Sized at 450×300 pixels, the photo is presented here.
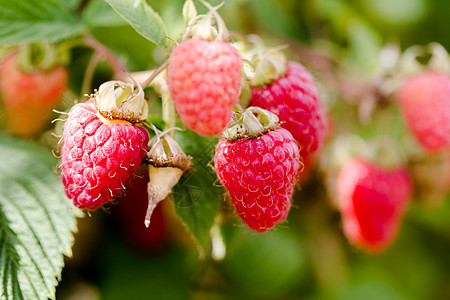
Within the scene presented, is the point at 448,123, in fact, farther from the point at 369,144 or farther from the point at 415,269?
the point at 415,269

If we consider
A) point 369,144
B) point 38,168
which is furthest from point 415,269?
point 38,168

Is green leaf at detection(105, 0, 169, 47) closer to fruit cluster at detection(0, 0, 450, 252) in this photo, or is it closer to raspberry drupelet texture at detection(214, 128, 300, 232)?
fruit cluster at detection(0, 0, 450, 252)

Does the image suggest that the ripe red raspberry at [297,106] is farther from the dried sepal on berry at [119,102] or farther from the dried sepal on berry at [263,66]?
the dried sepal on berry at [119,102]

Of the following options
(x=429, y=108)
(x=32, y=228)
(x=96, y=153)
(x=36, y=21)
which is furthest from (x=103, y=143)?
(x=429, y=108)

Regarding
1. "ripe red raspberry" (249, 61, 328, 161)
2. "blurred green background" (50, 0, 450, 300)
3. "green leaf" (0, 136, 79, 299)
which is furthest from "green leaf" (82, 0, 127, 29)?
"ripe red raspberry" (249, 61, 328, 161)

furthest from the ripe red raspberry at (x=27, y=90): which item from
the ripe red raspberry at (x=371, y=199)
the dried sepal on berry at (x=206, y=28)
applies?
the ripe red raspberry at (x=371, y=199)

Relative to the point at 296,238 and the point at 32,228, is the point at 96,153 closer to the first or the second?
the point at 32,228
